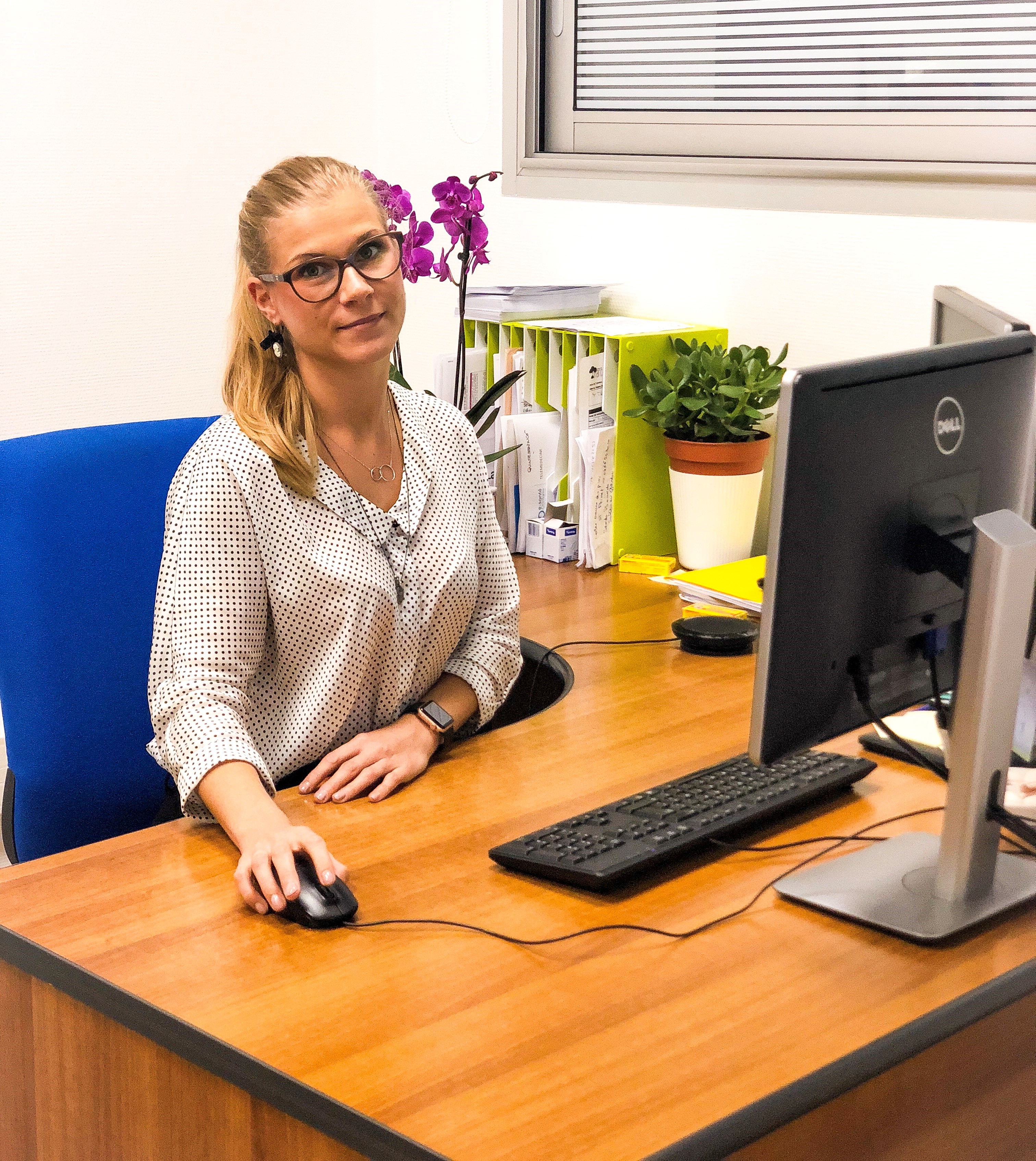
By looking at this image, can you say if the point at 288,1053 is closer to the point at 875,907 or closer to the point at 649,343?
the point at 875,907

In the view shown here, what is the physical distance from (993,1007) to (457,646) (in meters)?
0.84

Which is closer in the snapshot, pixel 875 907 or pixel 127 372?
pixel 875 907

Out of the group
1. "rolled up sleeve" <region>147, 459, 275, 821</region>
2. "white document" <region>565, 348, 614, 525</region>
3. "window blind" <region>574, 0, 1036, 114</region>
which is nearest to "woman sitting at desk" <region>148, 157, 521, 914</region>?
"rolled up sleeve" <region>147, 459, 275, 821</region>

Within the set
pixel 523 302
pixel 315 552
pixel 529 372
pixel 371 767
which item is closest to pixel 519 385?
pixel 529 372

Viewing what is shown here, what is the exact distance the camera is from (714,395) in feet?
7.14

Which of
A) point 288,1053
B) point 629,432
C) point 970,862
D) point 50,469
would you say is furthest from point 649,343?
point 288,1053

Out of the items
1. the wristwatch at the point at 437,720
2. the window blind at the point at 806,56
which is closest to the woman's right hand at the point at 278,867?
the wristwatch at the point at 437,720

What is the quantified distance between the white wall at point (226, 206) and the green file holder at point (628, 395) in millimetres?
159

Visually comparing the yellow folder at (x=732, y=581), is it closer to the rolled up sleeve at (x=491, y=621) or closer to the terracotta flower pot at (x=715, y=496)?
the terracotta flower pot at (x=715, y=496)

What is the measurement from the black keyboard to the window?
95cm

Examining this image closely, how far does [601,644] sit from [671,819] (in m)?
0.60

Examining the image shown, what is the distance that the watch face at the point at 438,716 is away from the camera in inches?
62.9

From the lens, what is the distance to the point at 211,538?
147 cm

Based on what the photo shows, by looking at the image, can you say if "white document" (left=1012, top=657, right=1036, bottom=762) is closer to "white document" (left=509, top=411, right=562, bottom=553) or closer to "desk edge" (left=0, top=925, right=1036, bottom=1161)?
"desk edge" (left=0, top=925, right=1036, bottom=1161)
